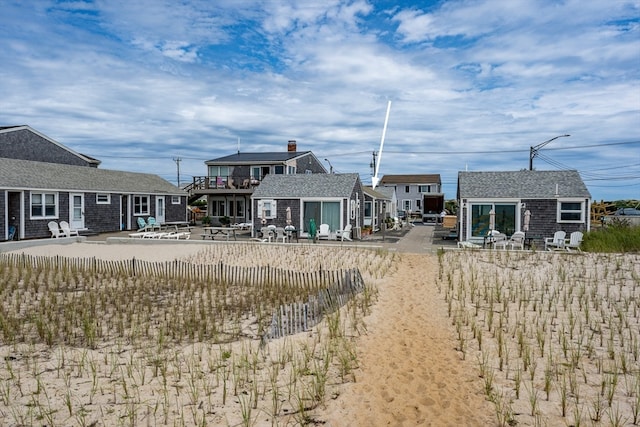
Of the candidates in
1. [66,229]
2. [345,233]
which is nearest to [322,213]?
[345,233]

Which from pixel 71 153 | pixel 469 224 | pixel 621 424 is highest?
pixel 71 153

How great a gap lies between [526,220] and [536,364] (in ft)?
58.7

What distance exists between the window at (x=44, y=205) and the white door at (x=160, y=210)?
28.9ft

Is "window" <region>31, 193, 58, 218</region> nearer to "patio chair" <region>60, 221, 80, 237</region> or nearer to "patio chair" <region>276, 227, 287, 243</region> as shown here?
"patio chair" <region>60, 221, 80, 237</region>

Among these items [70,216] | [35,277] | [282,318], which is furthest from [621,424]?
[70,216]

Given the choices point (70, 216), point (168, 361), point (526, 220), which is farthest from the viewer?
point (70, 216)

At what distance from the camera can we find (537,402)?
241 inches

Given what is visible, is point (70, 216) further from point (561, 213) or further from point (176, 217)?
point (561, 213)

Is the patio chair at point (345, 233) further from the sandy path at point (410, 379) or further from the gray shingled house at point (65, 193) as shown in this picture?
the gray shingled house at point (65, 193)

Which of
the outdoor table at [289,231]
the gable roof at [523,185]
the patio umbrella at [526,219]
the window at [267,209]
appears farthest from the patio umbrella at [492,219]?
the window at [267,209]

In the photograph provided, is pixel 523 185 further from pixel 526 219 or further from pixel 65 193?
pixel 65 193

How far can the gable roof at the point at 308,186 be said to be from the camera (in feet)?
90.6

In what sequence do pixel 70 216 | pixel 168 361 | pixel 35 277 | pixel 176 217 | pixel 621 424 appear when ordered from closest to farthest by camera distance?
pixel 621 424 → pixel 168 361 → pixel 35 277 → pixel 70 216 → pixel 176 217

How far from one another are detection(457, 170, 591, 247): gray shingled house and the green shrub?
286 cm
